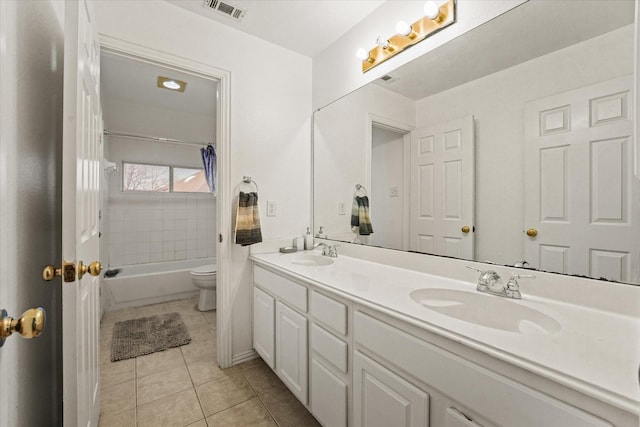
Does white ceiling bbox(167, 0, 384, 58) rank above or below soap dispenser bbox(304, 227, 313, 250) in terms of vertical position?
above

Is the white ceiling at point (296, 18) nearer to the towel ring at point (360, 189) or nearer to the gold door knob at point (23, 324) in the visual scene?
the towel ring at point (360, 189)

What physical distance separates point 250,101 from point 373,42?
0.95 metres

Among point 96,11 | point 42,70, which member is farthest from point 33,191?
point 96,11

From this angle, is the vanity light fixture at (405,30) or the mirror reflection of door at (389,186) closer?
the vanity light fixture at (405,30)

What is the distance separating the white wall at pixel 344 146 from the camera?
5.71 feet

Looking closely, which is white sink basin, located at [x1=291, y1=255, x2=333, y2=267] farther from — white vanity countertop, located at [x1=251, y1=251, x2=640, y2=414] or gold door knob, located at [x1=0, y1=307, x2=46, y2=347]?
gold door knob, located at [x1=0, y1=307, x2=46, y2=347]

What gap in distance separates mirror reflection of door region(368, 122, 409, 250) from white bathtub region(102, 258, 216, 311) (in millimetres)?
2596

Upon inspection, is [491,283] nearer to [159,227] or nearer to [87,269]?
[87,269]

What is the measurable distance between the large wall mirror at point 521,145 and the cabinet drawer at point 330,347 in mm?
671

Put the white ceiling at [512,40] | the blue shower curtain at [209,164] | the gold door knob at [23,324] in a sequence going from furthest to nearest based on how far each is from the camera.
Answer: the blue shower curtain at [209,164]
the white ceiling at [512,40]
the gold door knob at [23,324]

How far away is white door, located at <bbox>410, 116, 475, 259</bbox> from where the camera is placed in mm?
1322

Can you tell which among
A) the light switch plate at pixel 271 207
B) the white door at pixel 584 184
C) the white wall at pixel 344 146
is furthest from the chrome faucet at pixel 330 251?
the white door at pixel 584 184

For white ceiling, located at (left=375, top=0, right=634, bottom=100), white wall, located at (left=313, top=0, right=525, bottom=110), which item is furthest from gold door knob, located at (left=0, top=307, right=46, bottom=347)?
white wall, located at (left=313, top=0, right=525, bottom=110)

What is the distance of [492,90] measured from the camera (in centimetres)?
124
